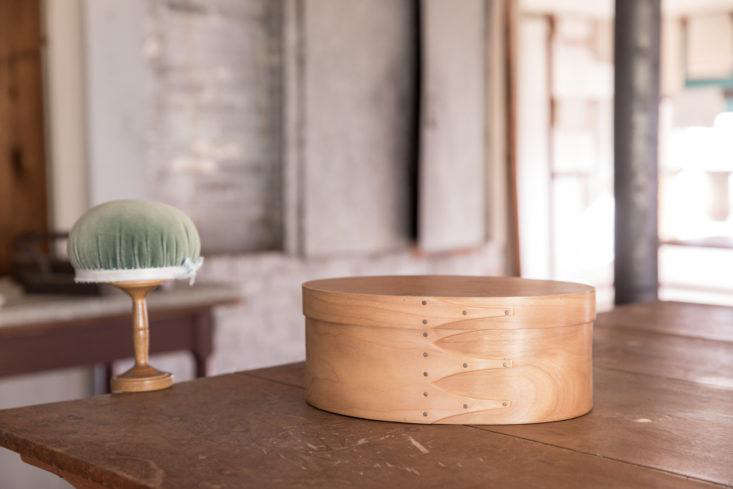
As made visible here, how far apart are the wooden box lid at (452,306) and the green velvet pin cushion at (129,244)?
213mm

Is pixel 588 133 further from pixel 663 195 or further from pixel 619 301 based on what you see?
pixel 619 301

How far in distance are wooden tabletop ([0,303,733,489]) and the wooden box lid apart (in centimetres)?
13

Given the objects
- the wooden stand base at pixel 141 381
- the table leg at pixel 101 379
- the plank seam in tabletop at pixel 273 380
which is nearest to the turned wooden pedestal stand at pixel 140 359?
the wooden stand base at pixel 141 381

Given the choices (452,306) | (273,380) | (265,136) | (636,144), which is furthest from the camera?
(265,136)

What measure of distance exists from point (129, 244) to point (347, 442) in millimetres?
446

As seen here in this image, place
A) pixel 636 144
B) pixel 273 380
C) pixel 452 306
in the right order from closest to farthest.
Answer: pixel 452 306, pixel 273 380, pixel 636 144

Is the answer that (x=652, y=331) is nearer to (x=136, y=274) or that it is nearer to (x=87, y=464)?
(x=136, y=274)

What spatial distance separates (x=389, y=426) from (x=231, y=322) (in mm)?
3125

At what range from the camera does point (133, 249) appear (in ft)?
4.31

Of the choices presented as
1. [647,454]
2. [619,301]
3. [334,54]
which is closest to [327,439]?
[647,454]

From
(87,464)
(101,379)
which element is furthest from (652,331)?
(101,379)

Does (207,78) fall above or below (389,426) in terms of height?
above

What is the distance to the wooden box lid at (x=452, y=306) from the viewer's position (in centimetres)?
115

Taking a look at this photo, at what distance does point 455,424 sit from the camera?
1.16m
